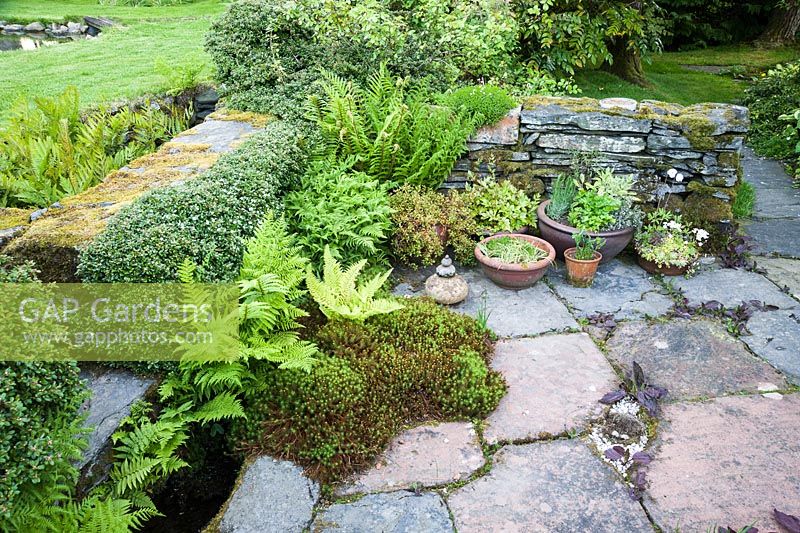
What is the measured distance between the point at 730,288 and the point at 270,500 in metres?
4.15

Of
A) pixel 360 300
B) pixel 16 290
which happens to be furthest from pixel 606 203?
pixel 16 290

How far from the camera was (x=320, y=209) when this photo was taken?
4.75 m

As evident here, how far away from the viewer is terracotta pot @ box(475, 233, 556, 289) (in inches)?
190

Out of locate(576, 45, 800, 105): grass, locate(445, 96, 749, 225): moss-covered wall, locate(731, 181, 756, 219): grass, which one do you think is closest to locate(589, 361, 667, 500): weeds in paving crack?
locate(445, 96, 749, 225): moss-covered wall

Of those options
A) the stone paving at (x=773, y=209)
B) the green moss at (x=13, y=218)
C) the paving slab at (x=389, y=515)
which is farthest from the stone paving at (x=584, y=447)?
the green moss at (x=13, y=218)

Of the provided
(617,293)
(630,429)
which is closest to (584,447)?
(630,429)

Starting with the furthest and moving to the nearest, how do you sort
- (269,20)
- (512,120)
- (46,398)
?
1. (269,20)
2. (512,120)
3. (46,398)

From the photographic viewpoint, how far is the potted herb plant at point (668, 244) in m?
5.14

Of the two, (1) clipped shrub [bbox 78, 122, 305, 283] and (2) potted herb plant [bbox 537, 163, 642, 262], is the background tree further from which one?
(1) clipped shrub [bbox 78, 122, 305, 283]

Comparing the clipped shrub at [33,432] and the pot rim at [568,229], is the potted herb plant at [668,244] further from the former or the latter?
the clipped shrub at [33,432]

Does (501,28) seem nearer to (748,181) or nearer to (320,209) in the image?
(320,209)

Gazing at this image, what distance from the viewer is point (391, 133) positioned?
5.23 m

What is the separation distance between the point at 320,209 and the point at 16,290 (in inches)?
98.1

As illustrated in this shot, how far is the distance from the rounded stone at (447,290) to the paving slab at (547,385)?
0.58 m
